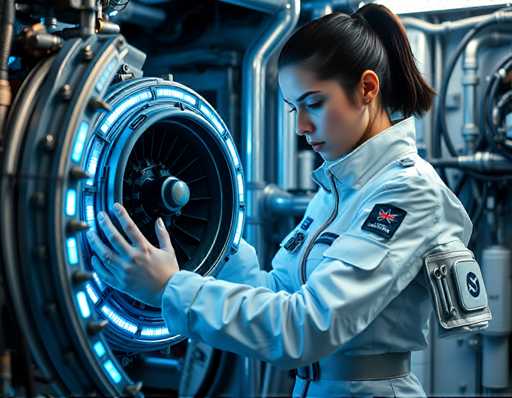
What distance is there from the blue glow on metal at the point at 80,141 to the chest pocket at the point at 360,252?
21.9 inches

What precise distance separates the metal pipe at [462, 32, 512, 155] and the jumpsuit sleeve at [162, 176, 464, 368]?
88.2 inches

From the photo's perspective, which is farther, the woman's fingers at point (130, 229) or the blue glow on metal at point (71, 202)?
the woman's fingers at point (130, 229)

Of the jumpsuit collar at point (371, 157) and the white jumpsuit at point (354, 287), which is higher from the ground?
the jumpsuit collar at point (371, 157)

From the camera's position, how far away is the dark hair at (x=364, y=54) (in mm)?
1618

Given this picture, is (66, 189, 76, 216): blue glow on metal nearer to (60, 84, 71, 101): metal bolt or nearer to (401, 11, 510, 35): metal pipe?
(60, 84, 71, 101): metal bolt

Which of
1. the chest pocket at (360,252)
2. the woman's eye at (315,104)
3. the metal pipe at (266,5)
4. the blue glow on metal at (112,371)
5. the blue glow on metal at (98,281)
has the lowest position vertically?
the blue glow on metal at (112,371)

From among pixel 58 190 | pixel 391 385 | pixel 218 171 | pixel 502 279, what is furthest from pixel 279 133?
pixel 58 190

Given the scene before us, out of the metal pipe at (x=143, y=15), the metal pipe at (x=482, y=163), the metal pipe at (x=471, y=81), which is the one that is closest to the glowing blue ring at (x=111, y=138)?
the metal pipe at (x=143, y=15)

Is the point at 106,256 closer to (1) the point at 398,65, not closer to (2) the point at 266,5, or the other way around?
(1) the point at 398,65

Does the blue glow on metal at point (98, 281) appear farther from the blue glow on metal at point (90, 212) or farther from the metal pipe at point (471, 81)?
the metal pipe at point (471, 81)

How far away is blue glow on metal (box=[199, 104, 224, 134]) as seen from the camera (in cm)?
184

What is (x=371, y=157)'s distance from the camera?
1675 millimetres

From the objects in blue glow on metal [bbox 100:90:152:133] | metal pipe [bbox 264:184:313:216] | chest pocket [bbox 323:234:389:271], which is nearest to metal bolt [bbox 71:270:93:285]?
blue glow on metal [bbox 100:90:152:133]

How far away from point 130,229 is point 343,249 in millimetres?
454
